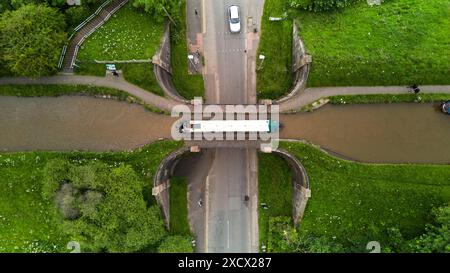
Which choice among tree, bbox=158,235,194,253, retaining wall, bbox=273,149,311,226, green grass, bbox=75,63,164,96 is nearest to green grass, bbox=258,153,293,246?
retaining wall, bbox=273,149,311,226

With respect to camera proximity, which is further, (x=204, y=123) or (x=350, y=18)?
(x=350, y=18)

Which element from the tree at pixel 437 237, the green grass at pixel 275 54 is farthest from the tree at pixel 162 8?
the tree at pixel 437 237

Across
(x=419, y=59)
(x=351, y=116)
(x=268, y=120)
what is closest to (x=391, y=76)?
(x=419, y=59)

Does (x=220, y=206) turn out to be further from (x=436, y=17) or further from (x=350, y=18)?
(x=436, y=17)

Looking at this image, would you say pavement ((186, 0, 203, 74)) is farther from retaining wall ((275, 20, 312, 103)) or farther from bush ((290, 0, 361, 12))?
bush ((290, 0, 361, 12))

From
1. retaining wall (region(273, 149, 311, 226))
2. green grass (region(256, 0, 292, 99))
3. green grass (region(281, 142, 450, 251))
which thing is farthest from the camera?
green grass (region(256, 0, 292, 99))

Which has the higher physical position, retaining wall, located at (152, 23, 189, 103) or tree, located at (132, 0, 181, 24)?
tree, located at (132, 0, 181, 24)

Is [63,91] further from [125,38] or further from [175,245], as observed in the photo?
[175,245]
